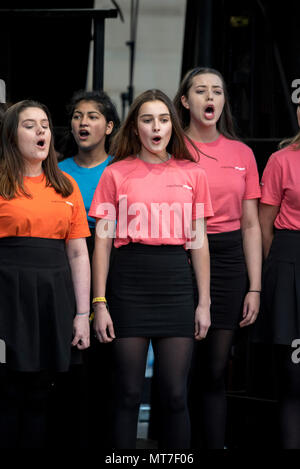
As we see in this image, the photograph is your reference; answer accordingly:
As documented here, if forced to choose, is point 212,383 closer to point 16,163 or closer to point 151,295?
point 151,295

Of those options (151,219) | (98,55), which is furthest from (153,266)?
(98,55)

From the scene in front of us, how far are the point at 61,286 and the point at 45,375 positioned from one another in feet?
1.14

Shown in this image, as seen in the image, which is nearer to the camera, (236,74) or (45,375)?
(45,375)

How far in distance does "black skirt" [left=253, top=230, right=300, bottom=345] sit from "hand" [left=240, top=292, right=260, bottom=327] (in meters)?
0.06

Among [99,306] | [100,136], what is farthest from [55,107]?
[99,306]

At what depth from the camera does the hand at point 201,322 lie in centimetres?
311

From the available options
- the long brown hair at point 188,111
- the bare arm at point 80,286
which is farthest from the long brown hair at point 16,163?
the long brown hair at point 188,111

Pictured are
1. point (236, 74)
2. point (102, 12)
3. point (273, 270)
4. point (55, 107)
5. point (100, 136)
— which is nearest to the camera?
point (273, 270)

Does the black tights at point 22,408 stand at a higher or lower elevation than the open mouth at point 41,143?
lower

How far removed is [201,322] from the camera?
3.10 meters

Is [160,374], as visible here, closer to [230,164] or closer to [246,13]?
[230,164]

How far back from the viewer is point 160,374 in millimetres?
2959

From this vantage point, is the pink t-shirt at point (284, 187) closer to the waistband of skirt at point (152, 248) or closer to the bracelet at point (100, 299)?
the waistband of skirt at point (152, 248)
